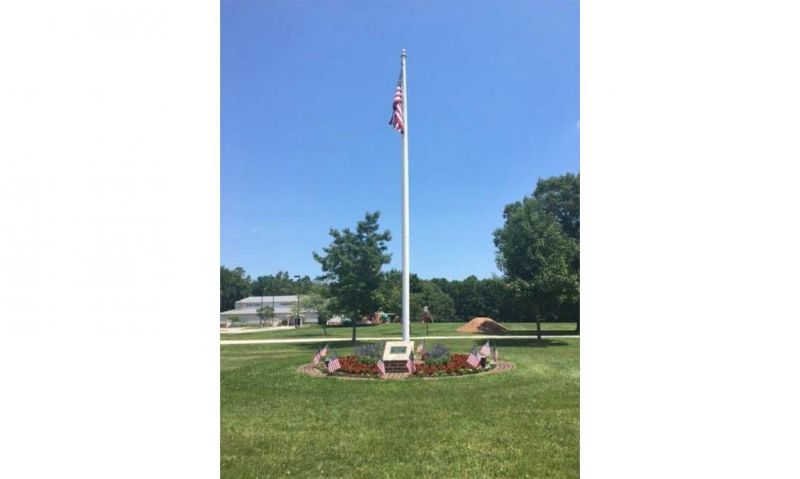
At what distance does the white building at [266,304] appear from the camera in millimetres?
39312

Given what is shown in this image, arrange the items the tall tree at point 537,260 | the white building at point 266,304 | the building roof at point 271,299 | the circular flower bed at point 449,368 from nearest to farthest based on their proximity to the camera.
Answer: the circular flower bed at point 449,368, the tall tree at point 537,260, the white building at point 266,304, the building roof at point 271,299

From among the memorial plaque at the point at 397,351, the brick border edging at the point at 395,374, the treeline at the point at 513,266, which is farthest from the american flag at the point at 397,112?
the treeline at the point at 513,266

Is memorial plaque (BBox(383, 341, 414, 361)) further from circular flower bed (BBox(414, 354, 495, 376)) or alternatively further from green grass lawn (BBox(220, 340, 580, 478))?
green grass lawn (BBox(220, 340, 580, 478))

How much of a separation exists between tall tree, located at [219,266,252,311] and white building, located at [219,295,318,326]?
5.18ft

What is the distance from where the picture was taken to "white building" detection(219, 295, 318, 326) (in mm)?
39312

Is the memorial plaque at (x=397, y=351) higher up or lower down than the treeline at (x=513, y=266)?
lower down

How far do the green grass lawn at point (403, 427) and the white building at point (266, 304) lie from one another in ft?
101

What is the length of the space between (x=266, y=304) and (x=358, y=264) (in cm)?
2843

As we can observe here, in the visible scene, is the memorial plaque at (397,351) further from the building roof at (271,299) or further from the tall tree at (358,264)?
the building roof at (271,299)

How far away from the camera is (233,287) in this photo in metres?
48.3

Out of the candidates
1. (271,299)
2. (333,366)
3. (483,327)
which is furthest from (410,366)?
(271,299)

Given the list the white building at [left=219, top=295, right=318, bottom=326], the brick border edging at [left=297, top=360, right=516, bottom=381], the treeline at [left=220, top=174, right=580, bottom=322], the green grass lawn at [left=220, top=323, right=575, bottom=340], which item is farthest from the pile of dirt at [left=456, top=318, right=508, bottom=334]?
the white building at [left=219, top=295, right=318, bottom=326]

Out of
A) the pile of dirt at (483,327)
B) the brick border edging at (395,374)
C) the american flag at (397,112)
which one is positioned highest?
the american flag at (397,112)
